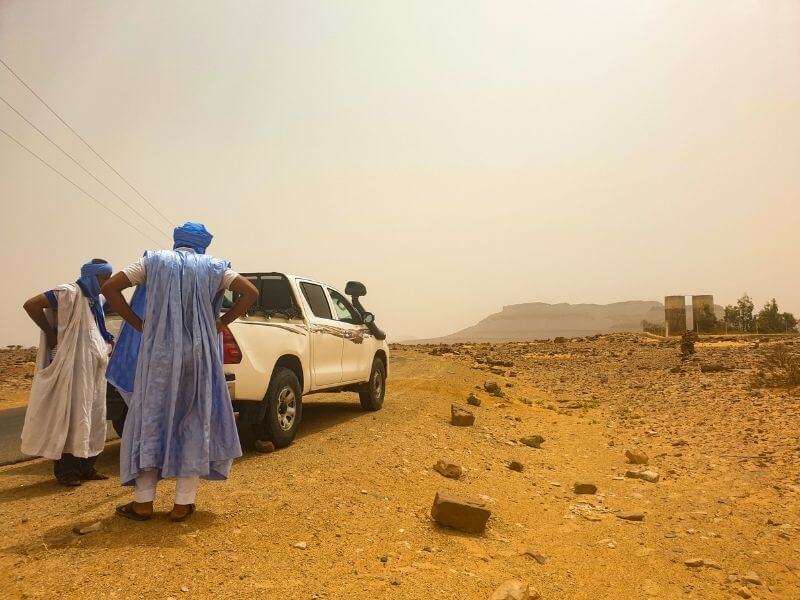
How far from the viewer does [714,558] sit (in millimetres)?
4285

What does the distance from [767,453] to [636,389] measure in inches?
250

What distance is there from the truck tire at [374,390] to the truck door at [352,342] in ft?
0.75

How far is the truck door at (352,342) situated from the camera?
832cm

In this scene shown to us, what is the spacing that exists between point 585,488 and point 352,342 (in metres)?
3.89

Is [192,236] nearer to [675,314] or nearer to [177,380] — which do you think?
[177,380]

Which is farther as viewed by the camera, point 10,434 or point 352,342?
point 352,342

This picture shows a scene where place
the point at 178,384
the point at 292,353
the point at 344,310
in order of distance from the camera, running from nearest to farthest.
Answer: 1. the point at 178,384
2. the point at 292,353
3. the point at 344,310

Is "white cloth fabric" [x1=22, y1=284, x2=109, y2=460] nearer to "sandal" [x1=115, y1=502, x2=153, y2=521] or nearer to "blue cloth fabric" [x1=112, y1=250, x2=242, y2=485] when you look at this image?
"sandal" [x1=115, y1=502, x2=153, y2=521]

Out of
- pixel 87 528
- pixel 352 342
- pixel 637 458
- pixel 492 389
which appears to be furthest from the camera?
pixel 492 389

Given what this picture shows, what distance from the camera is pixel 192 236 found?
421 cm

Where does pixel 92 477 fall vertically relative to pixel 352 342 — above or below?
below

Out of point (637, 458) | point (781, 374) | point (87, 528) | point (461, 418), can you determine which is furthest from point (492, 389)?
point (87, 528)

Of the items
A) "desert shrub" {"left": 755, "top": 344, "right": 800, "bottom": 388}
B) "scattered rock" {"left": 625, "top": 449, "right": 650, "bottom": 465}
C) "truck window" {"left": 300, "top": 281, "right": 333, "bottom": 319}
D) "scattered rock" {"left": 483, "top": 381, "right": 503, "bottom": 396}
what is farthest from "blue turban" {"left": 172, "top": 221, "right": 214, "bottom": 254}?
"desert shrub" {"left": 755, "top": 344, "right": 800, "bottom": 388}

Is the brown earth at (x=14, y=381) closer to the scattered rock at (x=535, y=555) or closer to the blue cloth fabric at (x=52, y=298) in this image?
the blue cloth fabric at (x=52, y=298)
